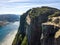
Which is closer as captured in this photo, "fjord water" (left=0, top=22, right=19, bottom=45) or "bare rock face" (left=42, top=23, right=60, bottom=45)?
"bare rock face" (left=42, top=23, right=60, bottom=45)

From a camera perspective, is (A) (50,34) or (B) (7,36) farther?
(B) (7,36)

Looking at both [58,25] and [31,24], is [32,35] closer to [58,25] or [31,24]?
[31,24]

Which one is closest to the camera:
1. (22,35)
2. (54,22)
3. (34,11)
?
(54,22)

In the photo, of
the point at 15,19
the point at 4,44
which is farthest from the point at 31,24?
the point at 15,19

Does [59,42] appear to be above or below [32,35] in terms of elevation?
above

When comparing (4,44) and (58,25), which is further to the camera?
(4,44)

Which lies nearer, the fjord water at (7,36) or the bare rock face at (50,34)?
the bare rock face at (50,34)

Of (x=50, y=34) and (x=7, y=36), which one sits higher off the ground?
(x=50, y=34)

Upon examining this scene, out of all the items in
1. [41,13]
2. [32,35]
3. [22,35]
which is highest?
[41,13]

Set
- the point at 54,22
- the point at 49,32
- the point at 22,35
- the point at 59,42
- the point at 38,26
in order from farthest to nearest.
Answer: the point at 22,35 → the point at 38,26 → the point at 54,22 → the point at 49,32 → the point at 59,42

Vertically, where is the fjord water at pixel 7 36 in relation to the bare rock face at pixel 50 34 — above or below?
below

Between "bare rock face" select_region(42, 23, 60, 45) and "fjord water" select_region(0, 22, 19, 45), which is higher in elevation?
"bare rock face" select_region(42, 23, 60, 45)
